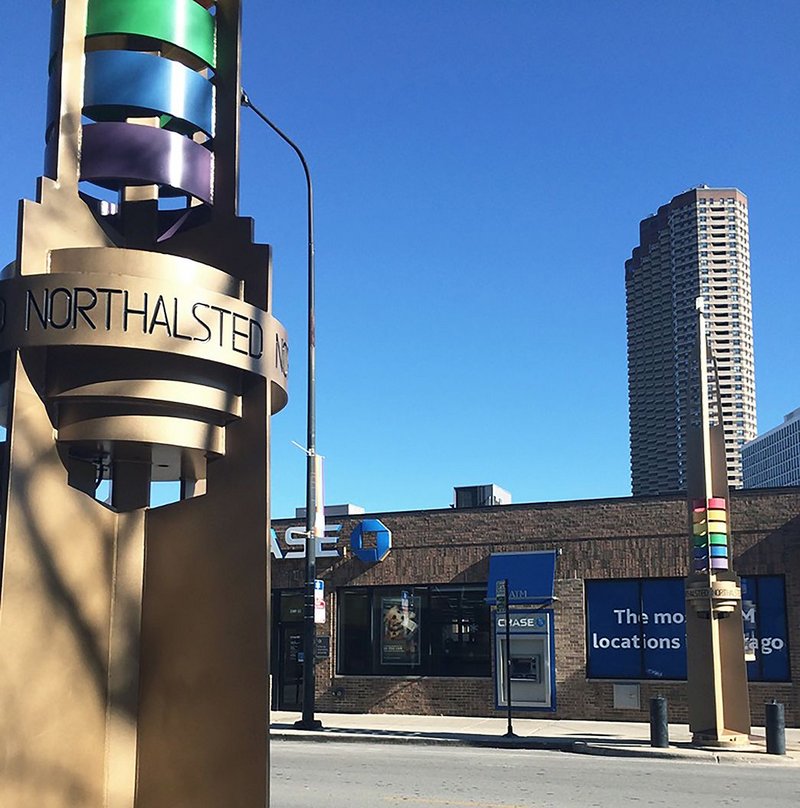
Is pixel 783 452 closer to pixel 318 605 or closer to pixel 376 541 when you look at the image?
pixel 376 541

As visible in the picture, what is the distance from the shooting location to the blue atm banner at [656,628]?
77.5 ft

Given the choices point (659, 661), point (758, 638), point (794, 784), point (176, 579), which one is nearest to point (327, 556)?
point (659, 661)

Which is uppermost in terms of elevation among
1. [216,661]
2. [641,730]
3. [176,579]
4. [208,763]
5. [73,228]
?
[73,228]

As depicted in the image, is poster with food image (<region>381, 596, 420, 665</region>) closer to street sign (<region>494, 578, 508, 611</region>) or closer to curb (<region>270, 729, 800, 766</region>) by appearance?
curb (<region>270, 729, 800, 766</region>)

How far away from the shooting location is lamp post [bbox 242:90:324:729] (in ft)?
75.7

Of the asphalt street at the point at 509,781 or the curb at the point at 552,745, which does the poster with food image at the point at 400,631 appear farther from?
the asphalt street at the point at 509,781

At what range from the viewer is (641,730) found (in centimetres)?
2241

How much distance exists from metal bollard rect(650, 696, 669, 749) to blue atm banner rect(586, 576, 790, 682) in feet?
16.1

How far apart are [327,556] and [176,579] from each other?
2118 cm

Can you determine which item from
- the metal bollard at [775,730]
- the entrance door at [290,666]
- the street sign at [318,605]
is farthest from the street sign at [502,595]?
the entrance door at [290,666]

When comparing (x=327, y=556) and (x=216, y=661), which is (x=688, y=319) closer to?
(x=327, y=556)

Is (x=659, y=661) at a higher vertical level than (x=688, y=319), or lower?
lower

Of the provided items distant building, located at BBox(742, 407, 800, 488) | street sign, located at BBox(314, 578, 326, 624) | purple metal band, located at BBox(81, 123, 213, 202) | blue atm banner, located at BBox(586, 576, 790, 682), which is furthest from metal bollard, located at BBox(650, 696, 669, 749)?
distant building, located at BBox(742, 407, 800, 488)

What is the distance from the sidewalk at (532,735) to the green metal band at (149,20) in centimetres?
1456
